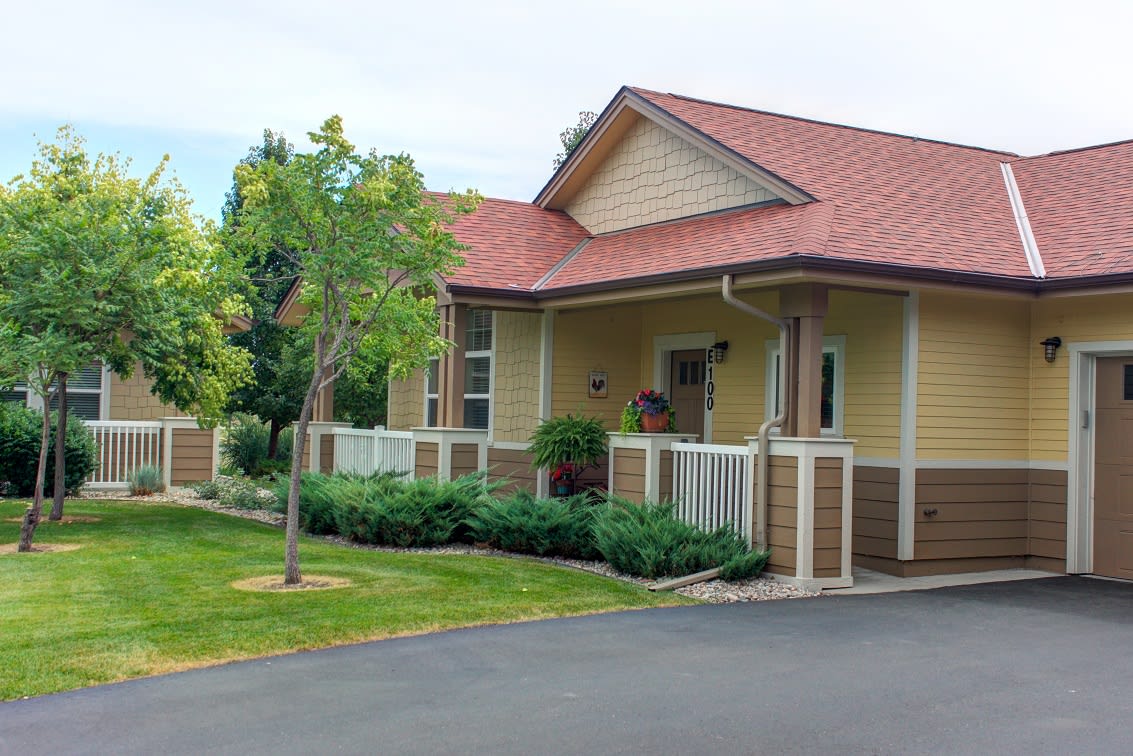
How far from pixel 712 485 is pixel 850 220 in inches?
120

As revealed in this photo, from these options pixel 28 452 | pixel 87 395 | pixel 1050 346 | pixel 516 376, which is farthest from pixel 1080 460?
pixel 87 395

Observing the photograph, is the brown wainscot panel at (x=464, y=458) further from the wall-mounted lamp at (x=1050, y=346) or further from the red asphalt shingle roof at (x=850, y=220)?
the wall-mounted lamp at (x=1050, y=346)

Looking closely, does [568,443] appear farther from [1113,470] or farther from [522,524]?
[1113,470]

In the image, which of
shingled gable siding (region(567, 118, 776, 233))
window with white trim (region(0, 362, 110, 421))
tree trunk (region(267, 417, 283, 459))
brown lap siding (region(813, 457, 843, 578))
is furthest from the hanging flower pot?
tree trunk (region(267, 417, 283, 459))

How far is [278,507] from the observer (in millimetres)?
16422

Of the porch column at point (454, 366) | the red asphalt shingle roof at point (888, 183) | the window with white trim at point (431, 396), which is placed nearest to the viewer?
the red asphalt shingle roof at point (888, 183)

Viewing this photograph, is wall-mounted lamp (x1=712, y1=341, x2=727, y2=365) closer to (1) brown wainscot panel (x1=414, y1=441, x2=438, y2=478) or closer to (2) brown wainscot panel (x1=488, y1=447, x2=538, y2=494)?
(2) brown wainscot panel (x1=488, y1=447, x2=538, y2=494)

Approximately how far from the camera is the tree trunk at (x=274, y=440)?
1037 inches

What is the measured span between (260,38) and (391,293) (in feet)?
20.1

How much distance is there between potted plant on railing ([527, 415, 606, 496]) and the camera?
43.7 ft

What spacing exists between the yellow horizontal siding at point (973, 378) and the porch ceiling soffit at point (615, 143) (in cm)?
206

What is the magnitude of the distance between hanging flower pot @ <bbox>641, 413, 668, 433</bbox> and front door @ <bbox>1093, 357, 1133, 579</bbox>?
14.2 ft

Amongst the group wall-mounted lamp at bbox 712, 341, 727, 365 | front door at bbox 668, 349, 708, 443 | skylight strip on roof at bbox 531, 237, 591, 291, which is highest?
skylight strip on roof at bbox 531, 237, 591, 291

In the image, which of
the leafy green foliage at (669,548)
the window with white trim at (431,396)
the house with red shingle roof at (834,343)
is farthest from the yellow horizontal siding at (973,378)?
the window with white trim at (431,396)
